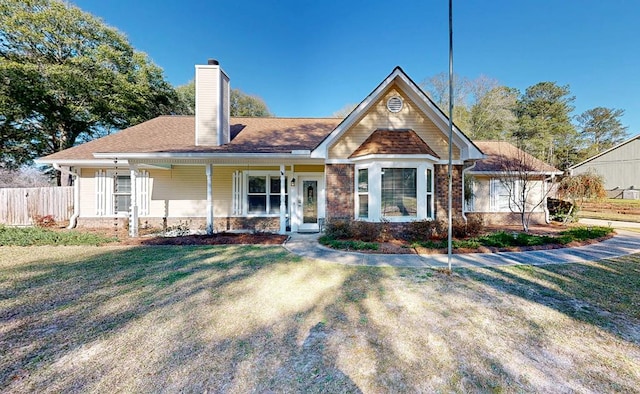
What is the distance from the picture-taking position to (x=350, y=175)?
9.95 meters

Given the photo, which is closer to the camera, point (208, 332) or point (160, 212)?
point (208, 332)

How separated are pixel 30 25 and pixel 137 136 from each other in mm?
14924

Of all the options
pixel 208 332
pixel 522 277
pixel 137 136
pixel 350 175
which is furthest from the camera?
pixel 137 136

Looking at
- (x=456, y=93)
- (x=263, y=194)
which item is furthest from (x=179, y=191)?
(x=456, y=93)

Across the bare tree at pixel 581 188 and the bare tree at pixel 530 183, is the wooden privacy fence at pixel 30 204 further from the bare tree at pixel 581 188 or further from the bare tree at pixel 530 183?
the bare tree at pixel 581 188

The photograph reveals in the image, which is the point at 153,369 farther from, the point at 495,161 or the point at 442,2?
the point at 495,161

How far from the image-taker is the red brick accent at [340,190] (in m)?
9.85

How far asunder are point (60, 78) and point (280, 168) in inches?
724

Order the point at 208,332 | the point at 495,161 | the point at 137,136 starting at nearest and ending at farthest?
the point at 208,332 < the point at 137,136 < the point at 495,161

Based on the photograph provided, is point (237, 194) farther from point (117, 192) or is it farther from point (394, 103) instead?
point (394, 103)

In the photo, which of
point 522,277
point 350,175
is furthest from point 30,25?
point 522,277

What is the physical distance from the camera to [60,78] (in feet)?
57.4

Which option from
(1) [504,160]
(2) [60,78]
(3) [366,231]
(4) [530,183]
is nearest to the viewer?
(3) [366,231]

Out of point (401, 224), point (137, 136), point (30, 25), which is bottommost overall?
point (401, 224)
